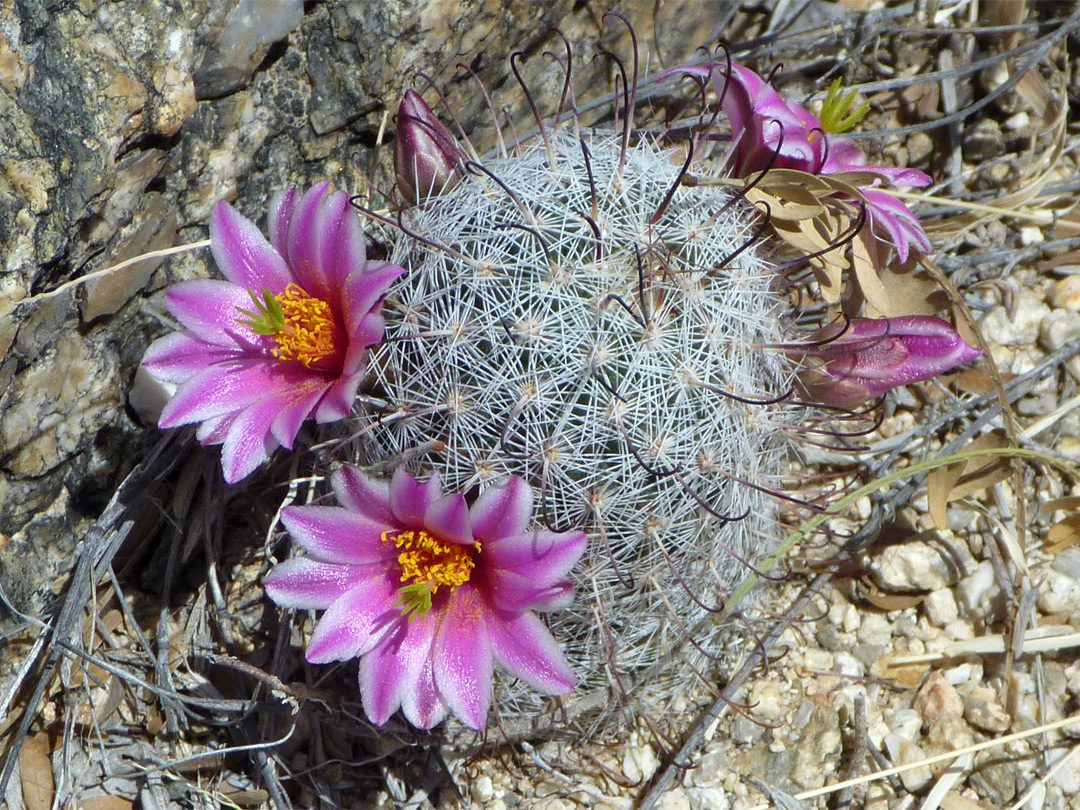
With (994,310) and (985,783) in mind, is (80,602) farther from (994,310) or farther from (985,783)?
(994,310)

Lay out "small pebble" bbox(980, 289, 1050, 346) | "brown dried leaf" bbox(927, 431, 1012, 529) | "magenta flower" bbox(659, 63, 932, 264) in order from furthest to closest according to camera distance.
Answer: "small pebble" bbox(980, 289, 1050, 346) < "brown dried leaf" bbox(927, 431, 1012, 529) < "magenta flower" bbox(659, 63, 932, 264)

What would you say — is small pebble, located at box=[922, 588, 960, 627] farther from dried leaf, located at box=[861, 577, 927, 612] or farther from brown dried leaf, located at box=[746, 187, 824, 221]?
brown dried leaf, located at box=[746, 187, 824, 221]

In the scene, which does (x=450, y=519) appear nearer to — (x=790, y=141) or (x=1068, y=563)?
(x=790, y=141)

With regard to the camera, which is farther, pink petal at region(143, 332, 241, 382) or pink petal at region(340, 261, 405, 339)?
pink petal at region(143, 332, 241, 382)

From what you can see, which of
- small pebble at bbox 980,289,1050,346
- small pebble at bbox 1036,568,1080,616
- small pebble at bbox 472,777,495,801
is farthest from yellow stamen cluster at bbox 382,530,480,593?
small pebble at bbox 980,289,1050,346

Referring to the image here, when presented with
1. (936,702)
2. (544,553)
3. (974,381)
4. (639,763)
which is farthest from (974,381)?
(544,553)

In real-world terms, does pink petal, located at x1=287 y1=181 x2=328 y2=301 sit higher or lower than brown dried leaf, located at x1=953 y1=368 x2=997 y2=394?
higher
